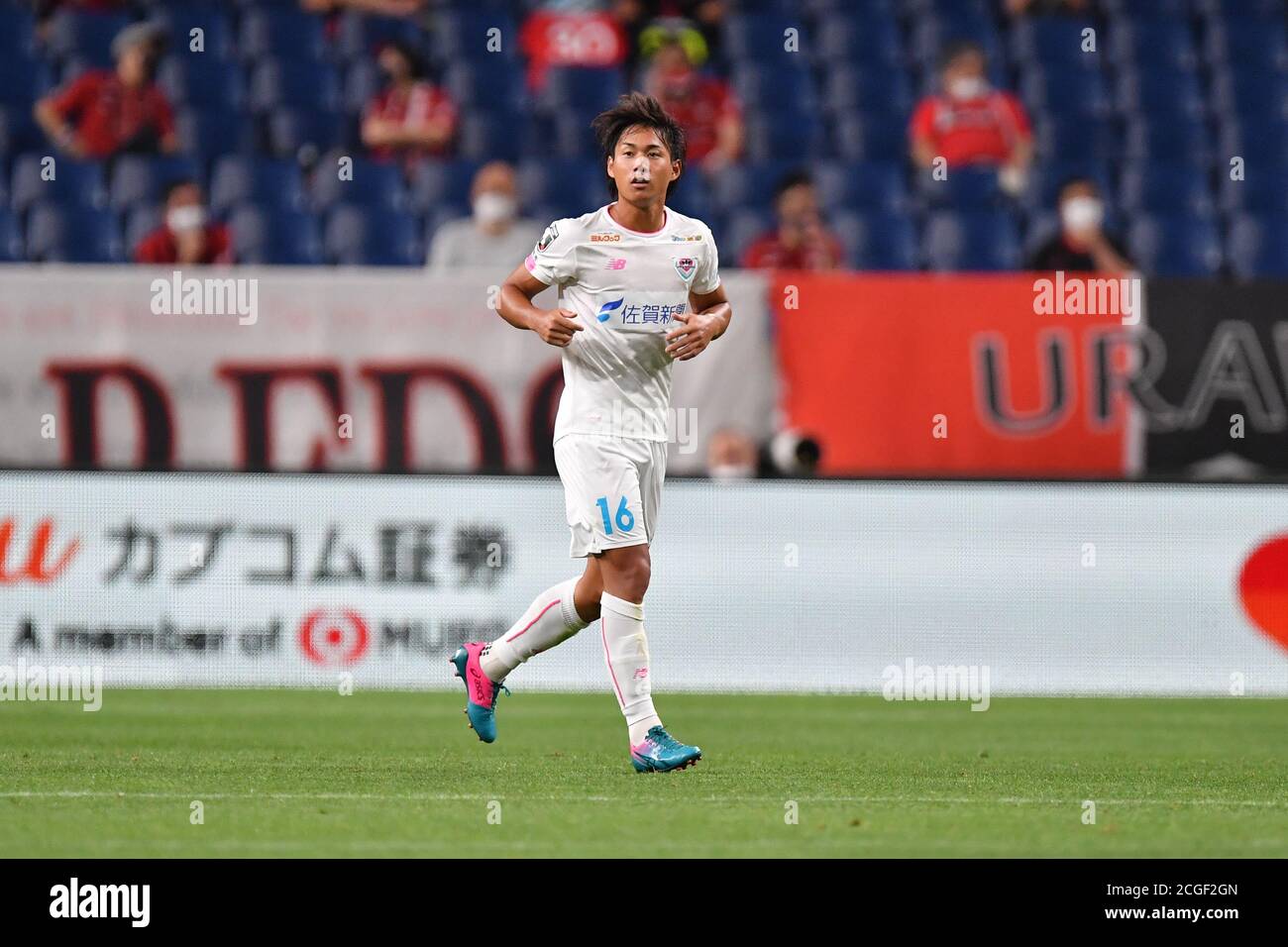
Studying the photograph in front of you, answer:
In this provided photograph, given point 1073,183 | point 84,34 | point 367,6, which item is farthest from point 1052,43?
point 84,34

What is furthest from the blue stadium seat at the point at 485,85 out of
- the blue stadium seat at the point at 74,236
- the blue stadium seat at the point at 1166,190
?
the blue stadium seat at the point at 1166,190

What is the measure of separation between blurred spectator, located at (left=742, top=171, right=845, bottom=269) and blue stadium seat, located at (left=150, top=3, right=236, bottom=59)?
14.3 feet

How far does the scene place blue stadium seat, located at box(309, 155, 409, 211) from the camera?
14.8 meters

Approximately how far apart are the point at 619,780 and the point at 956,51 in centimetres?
961

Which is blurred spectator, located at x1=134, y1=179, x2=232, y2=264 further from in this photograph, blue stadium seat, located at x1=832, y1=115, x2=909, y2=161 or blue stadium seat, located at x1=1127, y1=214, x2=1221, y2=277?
blue stadium seat, located at x1=1127, y1=214, x2=1221, y2=277

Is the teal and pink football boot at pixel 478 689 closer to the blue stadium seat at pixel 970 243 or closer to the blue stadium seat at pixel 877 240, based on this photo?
the blue stadium seat at pixel 877 240

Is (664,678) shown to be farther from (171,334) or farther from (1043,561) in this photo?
(171,334)

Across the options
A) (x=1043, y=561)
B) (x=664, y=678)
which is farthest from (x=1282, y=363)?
(x=664, y=678)

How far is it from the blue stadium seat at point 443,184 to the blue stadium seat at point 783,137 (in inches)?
73.9

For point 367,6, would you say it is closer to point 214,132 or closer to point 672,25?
point 214,132

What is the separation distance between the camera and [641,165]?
7461 mm

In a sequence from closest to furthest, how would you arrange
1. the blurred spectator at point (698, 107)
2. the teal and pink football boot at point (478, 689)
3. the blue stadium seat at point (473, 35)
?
the teal and pink football boot at point (478, 689), the blurred spectator at point (698, 107), the blue stadium seat at point (473, 35)

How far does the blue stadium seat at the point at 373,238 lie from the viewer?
14609 millimetres
